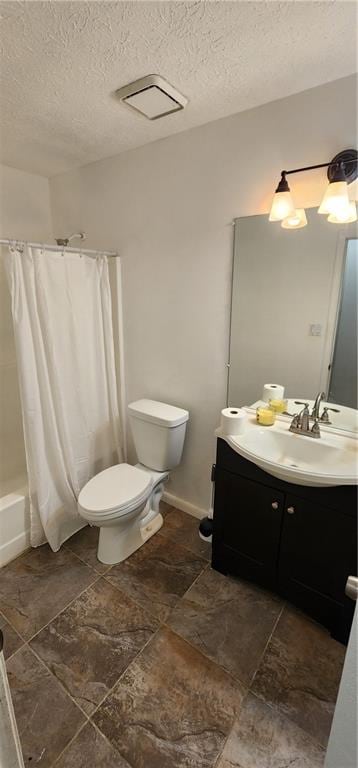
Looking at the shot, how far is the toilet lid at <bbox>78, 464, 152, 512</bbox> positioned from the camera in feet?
5.21

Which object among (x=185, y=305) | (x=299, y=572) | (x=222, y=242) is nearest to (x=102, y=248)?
(x=185, y=305)

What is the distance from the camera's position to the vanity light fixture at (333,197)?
1191 millimetres

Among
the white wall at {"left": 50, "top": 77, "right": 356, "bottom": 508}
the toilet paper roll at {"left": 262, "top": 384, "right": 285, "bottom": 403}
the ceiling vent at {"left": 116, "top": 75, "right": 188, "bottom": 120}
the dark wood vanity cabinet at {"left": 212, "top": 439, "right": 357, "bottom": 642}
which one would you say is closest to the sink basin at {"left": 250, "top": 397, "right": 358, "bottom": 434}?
the toilet paper roll at {"left": 262, "top": 384, "right": 285, "bottom": 403}

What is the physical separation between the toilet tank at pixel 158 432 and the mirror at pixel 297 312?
0.43m

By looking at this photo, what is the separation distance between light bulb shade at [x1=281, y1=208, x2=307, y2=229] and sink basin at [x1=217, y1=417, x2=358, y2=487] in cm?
91

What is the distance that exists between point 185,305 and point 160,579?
1493 millimetres

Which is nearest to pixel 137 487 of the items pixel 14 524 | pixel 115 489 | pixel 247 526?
pixel 115 489

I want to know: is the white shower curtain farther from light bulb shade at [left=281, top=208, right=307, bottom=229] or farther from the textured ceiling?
light bulb shade at [left=281, top=208, right=307, bottom=229]

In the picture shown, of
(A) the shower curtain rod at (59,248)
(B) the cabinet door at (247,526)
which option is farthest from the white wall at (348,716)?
(A) the shower curtain rod at (59,248)

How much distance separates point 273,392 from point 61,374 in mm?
1170

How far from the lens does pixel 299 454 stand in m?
1.42

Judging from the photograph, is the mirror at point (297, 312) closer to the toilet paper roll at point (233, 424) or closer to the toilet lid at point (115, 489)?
the toilet paper roll at point (233, 424)

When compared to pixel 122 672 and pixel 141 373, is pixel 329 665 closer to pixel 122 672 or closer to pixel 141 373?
pixel 122 672

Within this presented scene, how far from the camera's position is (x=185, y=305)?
1854 millimetres
